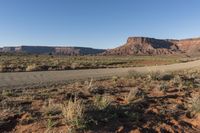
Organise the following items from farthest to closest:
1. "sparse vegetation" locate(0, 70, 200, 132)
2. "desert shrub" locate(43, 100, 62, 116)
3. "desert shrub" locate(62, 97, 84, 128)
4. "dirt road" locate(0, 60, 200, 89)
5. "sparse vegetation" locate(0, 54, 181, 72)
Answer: "sparse vegetation" locate(0, 54, 181, 72)
"dirt road" locate(0, 60, 200, 89)
"desert shrub" locate(43, 100, 62, 116)
"sparse vegetation" locate(0, 70, 200, 132)
"desert shrub" locate(62, 97, 84, 128)

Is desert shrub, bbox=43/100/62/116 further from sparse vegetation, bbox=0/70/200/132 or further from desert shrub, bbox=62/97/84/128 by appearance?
desert shrub, bbox=62/97/84/128

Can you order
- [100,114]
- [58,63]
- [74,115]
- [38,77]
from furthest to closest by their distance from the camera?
[58,63] → [38,77] → [100,114] → [74,115]

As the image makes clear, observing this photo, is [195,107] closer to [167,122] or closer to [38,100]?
[167,122]

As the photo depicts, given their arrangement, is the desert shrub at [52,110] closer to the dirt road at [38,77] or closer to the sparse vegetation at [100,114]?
the sparse vegetation at [100,114]

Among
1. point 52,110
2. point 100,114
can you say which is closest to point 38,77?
point 52,110

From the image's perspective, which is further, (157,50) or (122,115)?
(157,50)

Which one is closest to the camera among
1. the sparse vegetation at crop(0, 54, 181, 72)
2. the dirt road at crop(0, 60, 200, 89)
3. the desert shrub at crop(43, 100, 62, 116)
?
the desert shrub at crop(43, 100, 62, 116)

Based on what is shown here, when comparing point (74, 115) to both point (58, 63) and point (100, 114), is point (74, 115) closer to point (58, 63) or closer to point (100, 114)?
point (100, 114)

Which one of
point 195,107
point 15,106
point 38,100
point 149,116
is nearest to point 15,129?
point 15,106

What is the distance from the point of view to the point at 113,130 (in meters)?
7.80

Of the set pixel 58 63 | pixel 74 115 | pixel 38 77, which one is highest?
pixel 74 115

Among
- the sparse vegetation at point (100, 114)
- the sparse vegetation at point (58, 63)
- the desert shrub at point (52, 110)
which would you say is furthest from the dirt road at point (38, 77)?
the desert shrub at point (52, 110)

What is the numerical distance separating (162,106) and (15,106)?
477 centimetres

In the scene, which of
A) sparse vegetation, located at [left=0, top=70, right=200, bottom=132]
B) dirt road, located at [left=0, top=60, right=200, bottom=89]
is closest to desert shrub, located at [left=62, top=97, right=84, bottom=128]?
sparse vegetation, located at [left=0, top=70, right=200, bottom=132]
